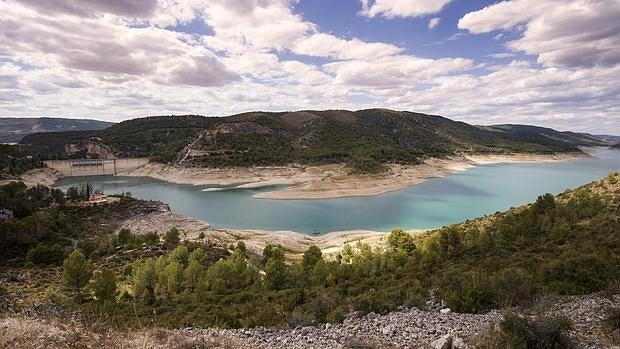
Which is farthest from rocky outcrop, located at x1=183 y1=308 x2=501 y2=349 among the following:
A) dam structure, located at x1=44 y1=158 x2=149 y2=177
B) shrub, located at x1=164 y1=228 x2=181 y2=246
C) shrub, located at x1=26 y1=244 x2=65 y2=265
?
dam structure, located at x1=44 y1=158 x2=149 y2=177

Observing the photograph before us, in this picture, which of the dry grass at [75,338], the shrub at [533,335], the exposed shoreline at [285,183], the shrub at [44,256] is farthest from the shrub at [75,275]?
the shrub at [533,335]

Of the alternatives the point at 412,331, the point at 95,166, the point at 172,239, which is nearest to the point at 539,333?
the point at 412,331

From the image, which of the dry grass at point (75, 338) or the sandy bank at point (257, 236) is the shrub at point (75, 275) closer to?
the sandy bank at point (257, 236)

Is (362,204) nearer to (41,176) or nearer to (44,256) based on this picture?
(44,256)

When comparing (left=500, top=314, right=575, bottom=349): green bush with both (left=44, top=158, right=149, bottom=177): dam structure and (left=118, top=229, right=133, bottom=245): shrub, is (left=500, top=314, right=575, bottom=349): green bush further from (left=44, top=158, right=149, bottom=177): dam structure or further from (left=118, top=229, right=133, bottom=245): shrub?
(left=44, top=158, right=149, bottom=177): dam structure

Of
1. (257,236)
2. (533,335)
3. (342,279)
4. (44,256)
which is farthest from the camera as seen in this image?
(257,236)

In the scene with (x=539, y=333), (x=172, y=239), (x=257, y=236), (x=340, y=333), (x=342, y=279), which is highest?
(x=539, y=333)
